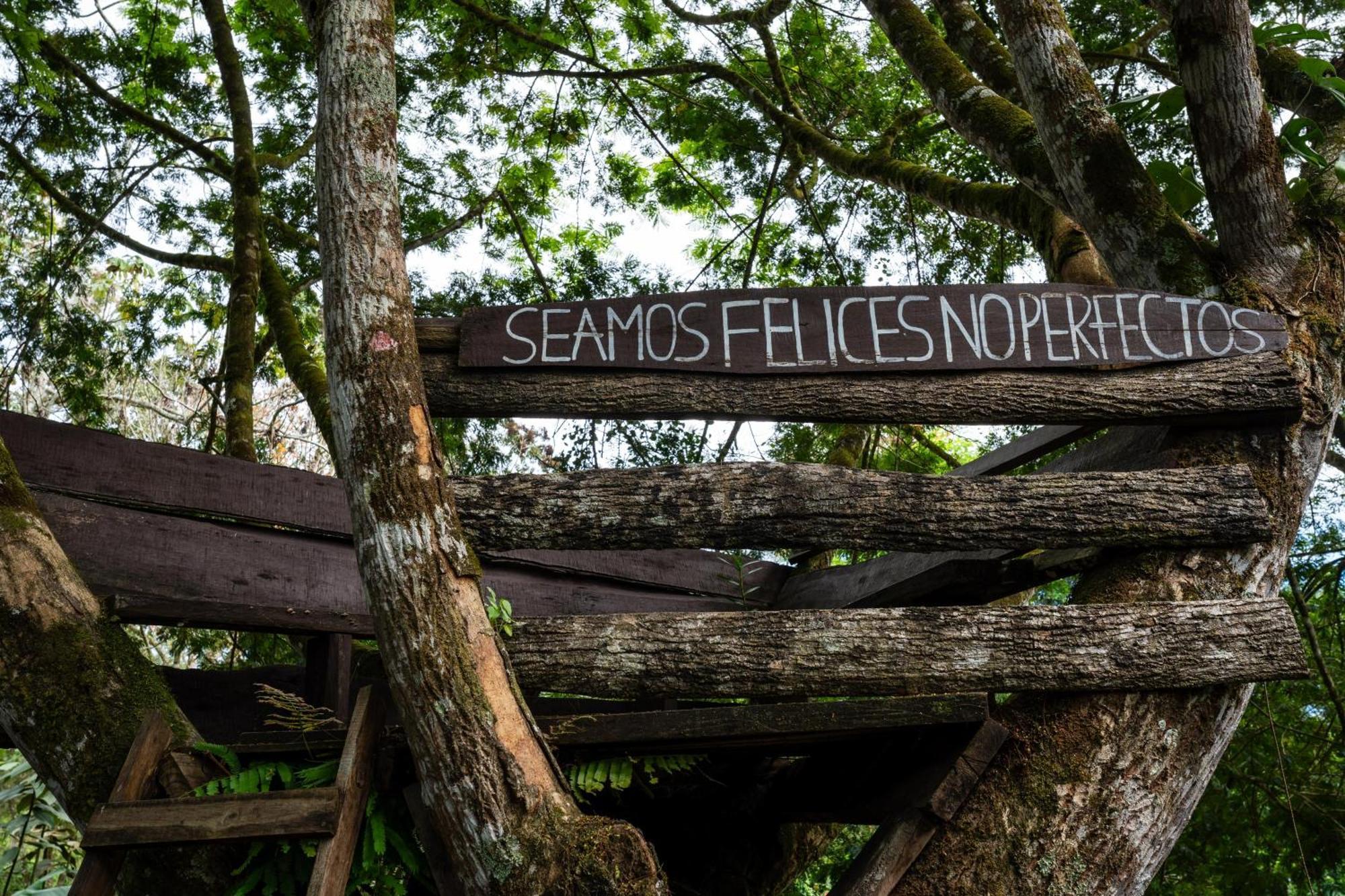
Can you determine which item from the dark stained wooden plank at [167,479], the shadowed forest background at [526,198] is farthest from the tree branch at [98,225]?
the dark stained wooden plank at [167,479]

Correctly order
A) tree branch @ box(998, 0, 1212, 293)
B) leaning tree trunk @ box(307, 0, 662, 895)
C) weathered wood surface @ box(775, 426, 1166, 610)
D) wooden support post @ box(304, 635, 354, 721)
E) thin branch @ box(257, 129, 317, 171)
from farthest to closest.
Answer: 1. thin branch @ box(257, 129, 317, 171)
2. tree branch @ box(998, 0, 1212, 293)
3. weathered wood surface @ box(775, 426, 1166, 610)
4. wooden support post @ box(304, 635, 354, 721)
5. leaning tree trunk @ box(307, 0, 662, 895)

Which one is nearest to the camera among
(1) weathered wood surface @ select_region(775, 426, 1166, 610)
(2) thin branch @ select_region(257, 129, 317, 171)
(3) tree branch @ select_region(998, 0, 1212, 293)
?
(1) weathered wood surface @ select_region(775, 426, 1166, 610)

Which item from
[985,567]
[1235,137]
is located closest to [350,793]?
[985,567]

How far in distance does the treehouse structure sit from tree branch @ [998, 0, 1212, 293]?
0.33 m

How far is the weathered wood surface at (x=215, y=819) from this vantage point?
244 cm

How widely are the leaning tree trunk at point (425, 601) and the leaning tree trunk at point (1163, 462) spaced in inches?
46.5

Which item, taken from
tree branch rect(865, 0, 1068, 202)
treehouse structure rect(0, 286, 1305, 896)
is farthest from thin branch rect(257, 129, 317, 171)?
treehouse structure rect(0, 286, 1305, 896)

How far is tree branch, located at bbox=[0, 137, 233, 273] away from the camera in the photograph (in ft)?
21.9

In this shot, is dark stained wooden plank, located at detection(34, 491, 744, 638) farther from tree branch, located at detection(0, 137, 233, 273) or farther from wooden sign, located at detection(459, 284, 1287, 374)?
tree branch, located at detection(0, 137, 233, 273)

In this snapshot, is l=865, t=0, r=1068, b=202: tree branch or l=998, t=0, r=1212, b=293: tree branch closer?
l=998, t=0, r=1212, b=293: tree branch

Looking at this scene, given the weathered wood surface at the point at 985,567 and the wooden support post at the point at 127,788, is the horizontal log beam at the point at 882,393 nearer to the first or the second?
the weathered wood surface at the point at 985,567

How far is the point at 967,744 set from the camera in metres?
3.00

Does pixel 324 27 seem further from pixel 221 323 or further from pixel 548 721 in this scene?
pixel 221 323

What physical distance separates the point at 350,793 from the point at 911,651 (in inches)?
60.4
